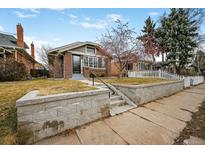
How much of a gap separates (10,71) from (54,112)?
8.98 m

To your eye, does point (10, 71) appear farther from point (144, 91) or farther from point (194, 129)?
point (194, 129)

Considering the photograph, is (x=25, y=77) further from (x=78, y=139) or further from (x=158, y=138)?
(x=158, y=138)

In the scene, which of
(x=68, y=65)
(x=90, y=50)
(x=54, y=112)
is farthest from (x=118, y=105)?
(x=90, y=50)

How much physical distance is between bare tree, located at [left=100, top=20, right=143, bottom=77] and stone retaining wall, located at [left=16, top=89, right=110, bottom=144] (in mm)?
5635

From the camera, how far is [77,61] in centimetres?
1305

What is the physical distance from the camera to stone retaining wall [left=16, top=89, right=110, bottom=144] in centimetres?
248

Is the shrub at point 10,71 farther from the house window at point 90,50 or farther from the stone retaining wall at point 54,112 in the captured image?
the stone retaining wall at point 54,112

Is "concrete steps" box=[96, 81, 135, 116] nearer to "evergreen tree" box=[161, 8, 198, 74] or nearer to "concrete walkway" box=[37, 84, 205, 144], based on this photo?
"concrete walkway" box=[37, 84, 205, 144]

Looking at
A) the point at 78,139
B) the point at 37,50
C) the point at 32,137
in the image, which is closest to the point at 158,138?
the point at 78,139

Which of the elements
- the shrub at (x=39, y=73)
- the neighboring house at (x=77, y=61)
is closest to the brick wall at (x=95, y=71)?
the neighboring house at (x=77, y=61)

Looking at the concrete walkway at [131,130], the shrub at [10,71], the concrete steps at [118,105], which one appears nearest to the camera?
the concrete walkway at [131,130]

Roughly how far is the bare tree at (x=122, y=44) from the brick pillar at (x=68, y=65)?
4820 millimetres

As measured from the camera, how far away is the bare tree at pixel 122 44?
8.62 metres
